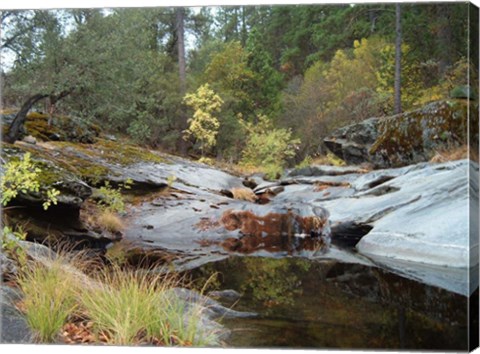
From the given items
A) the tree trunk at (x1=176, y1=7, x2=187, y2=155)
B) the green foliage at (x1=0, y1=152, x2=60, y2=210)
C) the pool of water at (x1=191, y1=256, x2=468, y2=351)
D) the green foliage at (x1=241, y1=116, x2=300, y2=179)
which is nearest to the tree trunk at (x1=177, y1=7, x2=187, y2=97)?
the tree trunk at (x1=176, y1=7, x2=187, y2=155)

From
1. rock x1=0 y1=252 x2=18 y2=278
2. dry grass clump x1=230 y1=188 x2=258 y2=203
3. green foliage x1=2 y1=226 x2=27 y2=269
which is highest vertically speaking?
dry grass clump x1=230 y1=188 x2=258 y2=203

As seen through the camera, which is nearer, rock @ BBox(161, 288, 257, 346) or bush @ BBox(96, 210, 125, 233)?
rock @ BBox(161, 288, 257, 346)

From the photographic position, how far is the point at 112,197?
5742 millimetres

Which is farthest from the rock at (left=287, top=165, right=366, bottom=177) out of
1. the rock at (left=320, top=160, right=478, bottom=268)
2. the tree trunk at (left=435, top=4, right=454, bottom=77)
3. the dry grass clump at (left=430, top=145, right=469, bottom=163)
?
the tree trunk at (left=435, top=4, right=454, bottom=77)

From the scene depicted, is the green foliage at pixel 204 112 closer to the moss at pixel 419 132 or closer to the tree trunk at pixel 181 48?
the tree trunk at pixel 181 48

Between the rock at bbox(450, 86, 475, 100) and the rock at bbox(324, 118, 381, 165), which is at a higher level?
the rock at bbox(450, 86, 475, 100)

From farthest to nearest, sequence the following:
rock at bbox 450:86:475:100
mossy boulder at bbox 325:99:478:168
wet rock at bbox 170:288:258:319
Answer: mossy boulder at bbox 325:99:478:168, wet rock at bbox 170:288:258:319, rock at bbox 450:86:475:100

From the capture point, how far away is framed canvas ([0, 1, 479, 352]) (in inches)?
177

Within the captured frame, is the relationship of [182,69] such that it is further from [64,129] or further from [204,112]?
[64,129]

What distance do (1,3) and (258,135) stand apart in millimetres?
2691

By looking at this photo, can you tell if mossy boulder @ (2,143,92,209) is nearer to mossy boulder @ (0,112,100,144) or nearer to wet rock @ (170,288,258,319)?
mossy boulder @ (0,112,100,144)

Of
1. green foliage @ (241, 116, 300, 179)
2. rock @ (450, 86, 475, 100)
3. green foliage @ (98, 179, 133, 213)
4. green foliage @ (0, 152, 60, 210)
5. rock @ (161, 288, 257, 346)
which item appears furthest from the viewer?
green foliage @ (98, 179, 133, 213)

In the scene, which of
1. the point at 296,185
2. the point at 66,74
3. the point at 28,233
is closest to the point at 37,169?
the point at 28,233

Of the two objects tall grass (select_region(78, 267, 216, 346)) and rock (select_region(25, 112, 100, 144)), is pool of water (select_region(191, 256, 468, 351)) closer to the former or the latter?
tall grass (select_region(78, 267, 216, 346))
